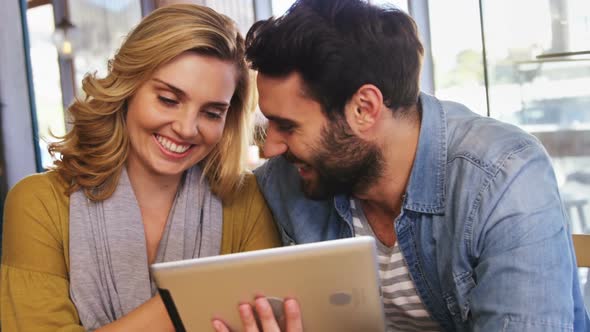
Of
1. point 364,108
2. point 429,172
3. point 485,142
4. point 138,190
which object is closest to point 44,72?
point 138,190

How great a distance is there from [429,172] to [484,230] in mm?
191

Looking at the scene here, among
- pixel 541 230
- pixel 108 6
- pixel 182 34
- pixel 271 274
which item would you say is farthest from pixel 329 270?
pixel 108 6

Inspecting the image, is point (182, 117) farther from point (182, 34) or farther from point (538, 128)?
point (538, 128)

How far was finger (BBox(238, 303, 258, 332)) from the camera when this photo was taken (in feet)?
3.26

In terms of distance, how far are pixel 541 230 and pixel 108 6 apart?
2.87 meters

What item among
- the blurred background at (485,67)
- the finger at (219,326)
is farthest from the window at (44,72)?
the finger at (219,326)

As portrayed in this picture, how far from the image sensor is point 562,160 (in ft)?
10.0

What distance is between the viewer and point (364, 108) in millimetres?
1286

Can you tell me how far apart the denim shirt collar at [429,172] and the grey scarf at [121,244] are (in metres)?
0.51

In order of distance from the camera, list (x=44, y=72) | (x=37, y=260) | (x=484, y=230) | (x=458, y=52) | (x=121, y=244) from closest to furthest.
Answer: (x=484, y=230), (x=37, y=260), (x=121, y=244), (x=44, y=72), (x=458, y=52)

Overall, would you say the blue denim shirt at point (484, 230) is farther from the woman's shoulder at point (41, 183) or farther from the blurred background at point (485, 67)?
the blurred background at point (485, 67)

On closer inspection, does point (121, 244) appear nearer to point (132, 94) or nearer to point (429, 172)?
point (132, 94)

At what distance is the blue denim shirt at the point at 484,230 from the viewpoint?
1.06m

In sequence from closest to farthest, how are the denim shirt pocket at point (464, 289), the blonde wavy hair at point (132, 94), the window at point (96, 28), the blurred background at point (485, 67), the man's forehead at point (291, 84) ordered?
the denim shirt pocket at point (464, 289) < the man's forehead at point (291, 84) < the blonde wavy hair at point (132, 94) < the blurred background at point (485, 67) < the window at point (96, 28)
